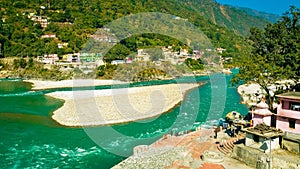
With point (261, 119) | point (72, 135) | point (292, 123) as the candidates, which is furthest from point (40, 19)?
point (292, 123)

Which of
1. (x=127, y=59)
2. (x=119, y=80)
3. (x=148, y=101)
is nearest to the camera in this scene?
(x=148, y=101)

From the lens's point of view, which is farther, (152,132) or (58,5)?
(58,5)

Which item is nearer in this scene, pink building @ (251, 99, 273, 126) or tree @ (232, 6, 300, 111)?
pink building @ (251, 99, 273, 126)

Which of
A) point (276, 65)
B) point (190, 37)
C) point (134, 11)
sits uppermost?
point (134, 11)

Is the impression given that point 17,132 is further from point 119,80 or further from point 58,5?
point 58,5

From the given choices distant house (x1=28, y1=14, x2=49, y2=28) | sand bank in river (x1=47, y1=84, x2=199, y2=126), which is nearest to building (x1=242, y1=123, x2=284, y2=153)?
sand bank in river (x1=47, y1=84, x2=199, y2=126)

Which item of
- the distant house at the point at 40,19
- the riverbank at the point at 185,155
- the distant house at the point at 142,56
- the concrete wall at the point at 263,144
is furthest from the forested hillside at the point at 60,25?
the concrete wall at the point at 263,144

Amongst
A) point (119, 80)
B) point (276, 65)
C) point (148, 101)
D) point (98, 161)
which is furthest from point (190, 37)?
point (98, 161)

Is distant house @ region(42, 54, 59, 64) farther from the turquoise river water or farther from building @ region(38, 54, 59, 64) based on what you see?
the turquoise river water
